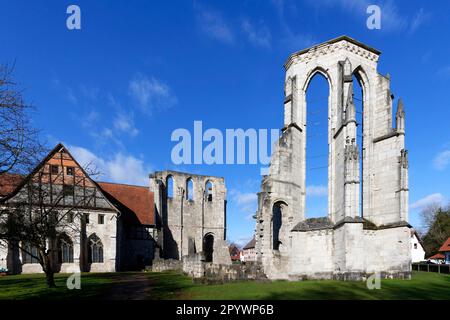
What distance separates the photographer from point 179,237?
40844mm

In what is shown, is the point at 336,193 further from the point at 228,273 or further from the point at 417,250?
the point at 417,250

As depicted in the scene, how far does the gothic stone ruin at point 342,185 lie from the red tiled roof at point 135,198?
1820 cm

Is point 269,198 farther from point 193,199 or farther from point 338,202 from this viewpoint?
point 193,199

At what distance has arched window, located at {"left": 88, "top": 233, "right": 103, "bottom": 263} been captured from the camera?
95.9 feet

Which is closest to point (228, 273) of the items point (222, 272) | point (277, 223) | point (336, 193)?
point (222, 272)

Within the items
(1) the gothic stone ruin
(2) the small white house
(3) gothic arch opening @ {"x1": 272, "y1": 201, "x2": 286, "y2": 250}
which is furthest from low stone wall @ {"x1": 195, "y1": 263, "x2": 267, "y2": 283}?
(2) the small white house

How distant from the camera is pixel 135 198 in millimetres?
38344

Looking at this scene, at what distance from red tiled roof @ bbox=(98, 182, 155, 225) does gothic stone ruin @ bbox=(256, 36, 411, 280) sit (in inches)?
716

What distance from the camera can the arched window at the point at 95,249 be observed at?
29.2m

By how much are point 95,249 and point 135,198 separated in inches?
373

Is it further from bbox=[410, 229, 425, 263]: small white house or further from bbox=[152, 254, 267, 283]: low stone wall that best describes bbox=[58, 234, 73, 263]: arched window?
bbox=[410, 229, 425, 263]: small white house

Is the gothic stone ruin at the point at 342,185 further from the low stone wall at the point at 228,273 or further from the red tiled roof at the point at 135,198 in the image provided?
the red tiled roof at the point at 135,198
